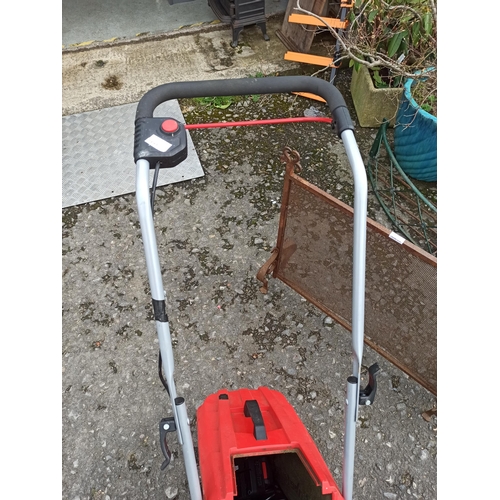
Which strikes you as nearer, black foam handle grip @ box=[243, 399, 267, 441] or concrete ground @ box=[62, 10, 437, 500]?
black foam handle grip @ box=[243, 399, 267, 441]

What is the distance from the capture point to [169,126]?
1497 mm

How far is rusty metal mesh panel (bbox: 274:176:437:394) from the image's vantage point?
7.41 feet

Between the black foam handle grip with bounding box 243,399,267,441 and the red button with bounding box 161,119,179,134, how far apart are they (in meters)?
1.11

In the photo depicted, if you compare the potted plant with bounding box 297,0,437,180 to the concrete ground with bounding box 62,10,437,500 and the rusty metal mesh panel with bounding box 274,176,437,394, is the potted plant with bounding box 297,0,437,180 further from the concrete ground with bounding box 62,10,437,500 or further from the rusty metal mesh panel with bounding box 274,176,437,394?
the rusty metal mesh panel with bounding box 274,176,437,394

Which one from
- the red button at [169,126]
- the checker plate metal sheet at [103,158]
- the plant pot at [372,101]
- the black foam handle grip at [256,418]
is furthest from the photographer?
the plant pot at [372,101]

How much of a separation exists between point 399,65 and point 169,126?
239 cm

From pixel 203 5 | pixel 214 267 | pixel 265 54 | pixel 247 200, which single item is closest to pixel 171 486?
pixel 214 267

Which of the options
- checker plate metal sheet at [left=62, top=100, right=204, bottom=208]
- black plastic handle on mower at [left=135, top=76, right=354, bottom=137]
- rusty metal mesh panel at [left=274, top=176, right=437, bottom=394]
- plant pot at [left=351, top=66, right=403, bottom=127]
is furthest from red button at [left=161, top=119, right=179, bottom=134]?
plant pot at [left=351, top=66, right=403, bottom=127]

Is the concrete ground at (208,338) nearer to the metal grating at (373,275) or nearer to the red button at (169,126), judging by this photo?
the metal grating at (373,275)

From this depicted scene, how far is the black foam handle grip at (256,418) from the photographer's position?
1.72m

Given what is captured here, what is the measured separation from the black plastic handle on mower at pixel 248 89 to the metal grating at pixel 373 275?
29.3 inches

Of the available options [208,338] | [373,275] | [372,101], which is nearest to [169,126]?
[373,275]

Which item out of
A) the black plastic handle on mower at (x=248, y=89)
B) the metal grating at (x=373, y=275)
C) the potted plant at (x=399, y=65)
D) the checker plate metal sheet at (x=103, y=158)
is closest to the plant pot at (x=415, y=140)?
the potted plant at (x=399, y=65)

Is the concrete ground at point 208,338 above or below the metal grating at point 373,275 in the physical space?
below
